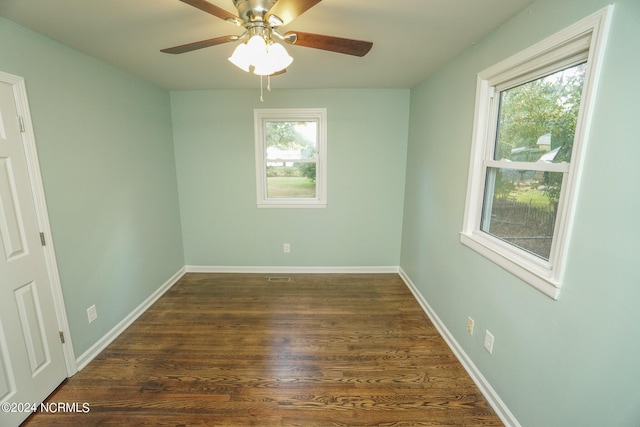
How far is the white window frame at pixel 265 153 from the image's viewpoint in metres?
3.21

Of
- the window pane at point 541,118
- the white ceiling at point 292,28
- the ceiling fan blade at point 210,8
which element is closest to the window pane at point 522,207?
the window pane at point 541,118

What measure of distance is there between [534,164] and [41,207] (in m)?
3.02

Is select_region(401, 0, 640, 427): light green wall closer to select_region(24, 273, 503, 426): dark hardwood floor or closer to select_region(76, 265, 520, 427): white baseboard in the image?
select_region(76, 265, 520, 427): white baseboard

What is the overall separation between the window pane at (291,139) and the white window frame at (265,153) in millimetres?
57

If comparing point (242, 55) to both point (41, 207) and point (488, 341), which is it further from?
point (488, 341)

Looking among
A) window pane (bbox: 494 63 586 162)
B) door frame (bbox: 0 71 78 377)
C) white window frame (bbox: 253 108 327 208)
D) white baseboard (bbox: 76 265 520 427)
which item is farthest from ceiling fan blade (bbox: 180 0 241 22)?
white baseboard (bbox: 76 265 520 427)

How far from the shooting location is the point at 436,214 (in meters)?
2.55

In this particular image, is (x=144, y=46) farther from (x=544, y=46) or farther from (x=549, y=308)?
(x=549, y=308)

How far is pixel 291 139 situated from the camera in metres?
3.34

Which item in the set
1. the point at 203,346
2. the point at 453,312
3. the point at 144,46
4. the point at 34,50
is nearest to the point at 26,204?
the point at 34,50

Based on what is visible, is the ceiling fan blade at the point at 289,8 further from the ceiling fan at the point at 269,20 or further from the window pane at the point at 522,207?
the window pane at the point at 522,207

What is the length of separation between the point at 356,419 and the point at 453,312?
1.16 metres

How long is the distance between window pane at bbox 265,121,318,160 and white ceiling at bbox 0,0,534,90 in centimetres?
84

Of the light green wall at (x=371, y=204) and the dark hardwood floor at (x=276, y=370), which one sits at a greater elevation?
the light green wall at (x=371, y=204)
